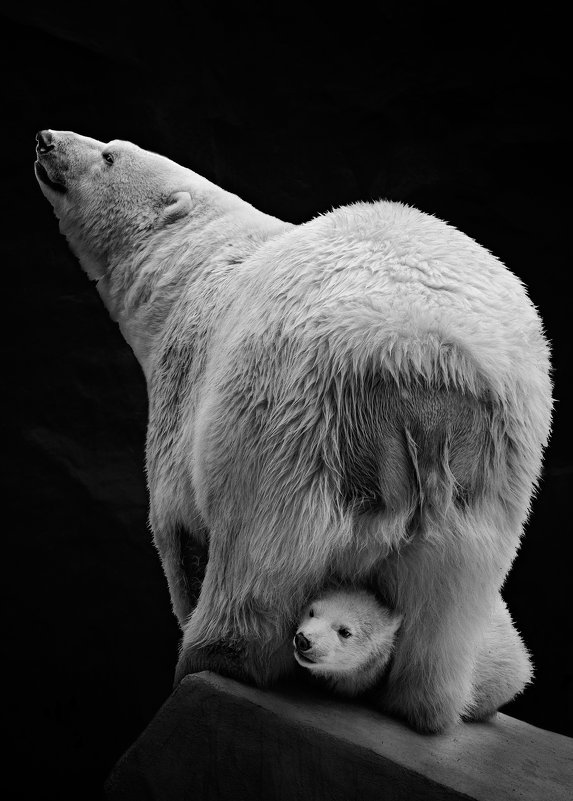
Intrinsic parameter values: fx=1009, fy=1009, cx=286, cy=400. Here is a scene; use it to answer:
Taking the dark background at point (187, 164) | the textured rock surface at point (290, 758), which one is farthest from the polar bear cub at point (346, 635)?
the dark background at point (187, 164)

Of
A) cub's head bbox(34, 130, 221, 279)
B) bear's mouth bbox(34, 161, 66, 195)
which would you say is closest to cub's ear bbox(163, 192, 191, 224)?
cub's head bbox(34, 130, 221, 279)

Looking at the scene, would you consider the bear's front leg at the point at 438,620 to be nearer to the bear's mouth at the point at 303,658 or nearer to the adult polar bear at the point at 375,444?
the adult polar bear at the point at 375,444

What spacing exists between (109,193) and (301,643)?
62.7 inches

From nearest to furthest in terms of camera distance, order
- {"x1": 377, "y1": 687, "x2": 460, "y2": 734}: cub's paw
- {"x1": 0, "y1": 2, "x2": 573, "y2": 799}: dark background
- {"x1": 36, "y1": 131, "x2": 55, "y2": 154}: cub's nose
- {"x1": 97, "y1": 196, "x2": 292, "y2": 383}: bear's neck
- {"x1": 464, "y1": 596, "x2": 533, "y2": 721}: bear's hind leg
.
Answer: {"x1": 377, "y1": 687, "x2": 460, "y2": 734}: cub's paw
{"x1": 464, "y1": 596, "x2": 533, "y2": 721}: bear's hind leg
{"x1": 97, "y1": 196, "x2": 292, "y2": 383}: bear's neck
{"x1": 36, "y1": 131, "x2": 55, "y2": 154}: cub's nose
{"x1": 0, "y1": 2, "x2": 573, "y2": 799}: dark background

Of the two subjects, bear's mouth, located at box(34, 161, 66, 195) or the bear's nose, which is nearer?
the bear's nose

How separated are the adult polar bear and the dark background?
209cm

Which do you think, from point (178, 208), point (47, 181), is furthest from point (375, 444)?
point (47, 181)

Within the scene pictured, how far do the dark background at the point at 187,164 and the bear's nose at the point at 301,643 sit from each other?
266 cm

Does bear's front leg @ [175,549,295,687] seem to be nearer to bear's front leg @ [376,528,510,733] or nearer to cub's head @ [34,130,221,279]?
bear's front leg @ [376,528,510,733]

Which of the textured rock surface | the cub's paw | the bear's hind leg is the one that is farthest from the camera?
the bear's hind leg

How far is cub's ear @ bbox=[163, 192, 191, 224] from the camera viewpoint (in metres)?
2.90

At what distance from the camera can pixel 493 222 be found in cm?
436

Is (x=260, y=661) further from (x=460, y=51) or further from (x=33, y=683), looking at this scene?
(x=460, y=51)

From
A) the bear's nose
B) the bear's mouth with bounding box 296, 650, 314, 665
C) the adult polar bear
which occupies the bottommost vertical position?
the bear's mouth with bounding box 296, 650, 314, 665
